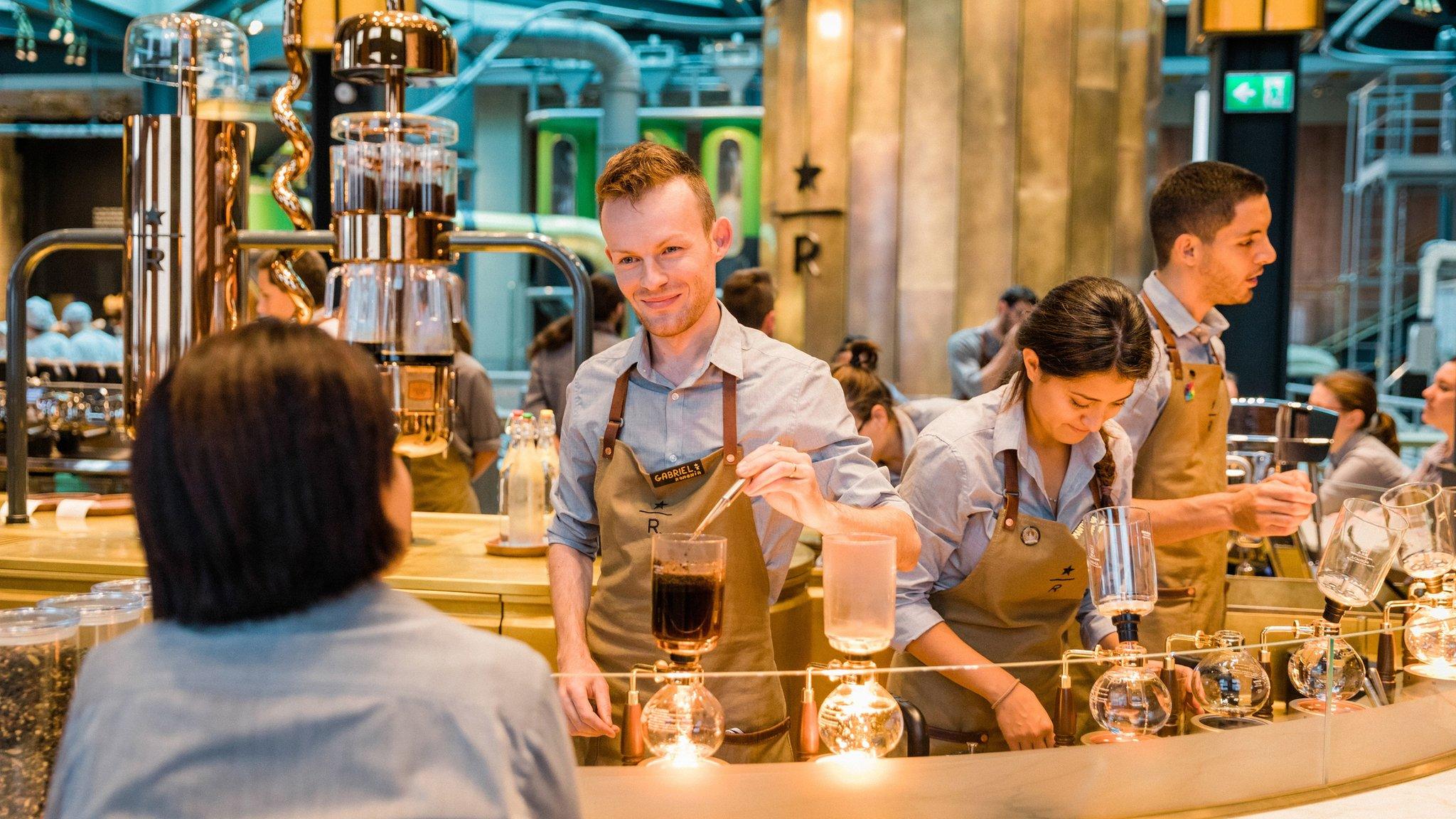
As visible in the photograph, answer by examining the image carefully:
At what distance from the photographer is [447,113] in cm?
→ 1241

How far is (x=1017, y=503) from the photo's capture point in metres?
2.01

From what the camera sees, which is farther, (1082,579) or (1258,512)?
(1258,512)

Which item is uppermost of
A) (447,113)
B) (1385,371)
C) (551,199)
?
(447,113)

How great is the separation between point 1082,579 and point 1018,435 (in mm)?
248

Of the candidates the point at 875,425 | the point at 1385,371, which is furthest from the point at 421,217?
the point at 1385,371

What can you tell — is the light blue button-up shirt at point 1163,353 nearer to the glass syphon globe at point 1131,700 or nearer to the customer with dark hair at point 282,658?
the glass syphon globe at point 1131,700

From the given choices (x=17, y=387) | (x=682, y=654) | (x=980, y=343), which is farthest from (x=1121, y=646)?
(x=980, y=343)

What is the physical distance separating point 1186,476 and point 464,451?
2.32 metres

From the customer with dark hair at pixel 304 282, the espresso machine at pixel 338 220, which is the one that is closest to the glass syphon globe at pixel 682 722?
the espresso machine at pixel 338 220

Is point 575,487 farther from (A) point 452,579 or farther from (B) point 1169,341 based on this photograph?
(B) point 1169,341

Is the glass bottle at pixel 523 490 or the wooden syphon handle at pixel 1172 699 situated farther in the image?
the glass bottle at pixel 523 490

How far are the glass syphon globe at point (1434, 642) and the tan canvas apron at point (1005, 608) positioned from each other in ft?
1.51

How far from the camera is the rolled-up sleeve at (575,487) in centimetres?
197

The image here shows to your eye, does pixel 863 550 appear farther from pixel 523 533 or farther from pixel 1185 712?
pixel 523 533
